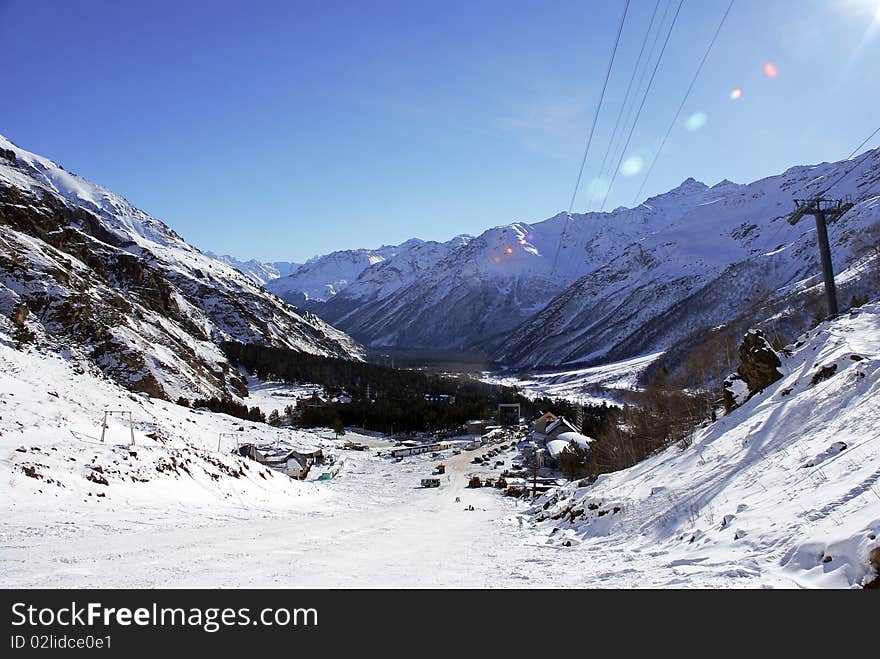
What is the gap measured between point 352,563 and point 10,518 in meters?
10.4

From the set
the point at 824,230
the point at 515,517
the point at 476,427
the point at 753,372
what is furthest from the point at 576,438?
the point at 753,372

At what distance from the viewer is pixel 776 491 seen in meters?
10.6

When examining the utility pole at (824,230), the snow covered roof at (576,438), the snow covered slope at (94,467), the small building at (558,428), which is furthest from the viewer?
the small building at (558,428)

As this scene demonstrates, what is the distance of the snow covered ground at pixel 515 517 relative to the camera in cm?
844

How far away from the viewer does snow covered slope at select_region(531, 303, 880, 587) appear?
7.39 metres

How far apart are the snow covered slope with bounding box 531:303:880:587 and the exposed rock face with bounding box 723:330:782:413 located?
0.59 metres

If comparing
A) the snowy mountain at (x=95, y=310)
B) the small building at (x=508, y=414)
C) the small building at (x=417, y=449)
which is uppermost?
the snowy mountain at (x=95, y=310)

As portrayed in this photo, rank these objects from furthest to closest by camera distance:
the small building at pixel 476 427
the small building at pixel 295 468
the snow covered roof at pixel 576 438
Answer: the small building at pixel 476 427
the snow covered roof at pixel 576 438
the small building at pixel 295 468

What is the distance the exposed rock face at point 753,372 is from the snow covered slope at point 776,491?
595 mm

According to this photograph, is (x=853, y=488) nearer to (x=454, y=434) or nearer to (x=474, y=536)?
(x=474, y=536)

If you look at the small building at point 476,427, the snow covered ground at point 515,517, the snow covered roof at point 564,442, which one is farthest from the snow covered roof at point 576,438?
the snow covered ground at point 515,517

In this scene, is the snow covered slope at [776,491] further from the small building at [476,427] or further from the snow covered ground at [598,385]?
the snow covered ground at [598,385]

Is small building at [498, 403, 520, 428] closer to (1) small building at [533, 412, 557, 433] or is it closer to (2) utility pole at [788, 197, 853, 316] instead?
(1) small building at [533, 412, 557, 433]
